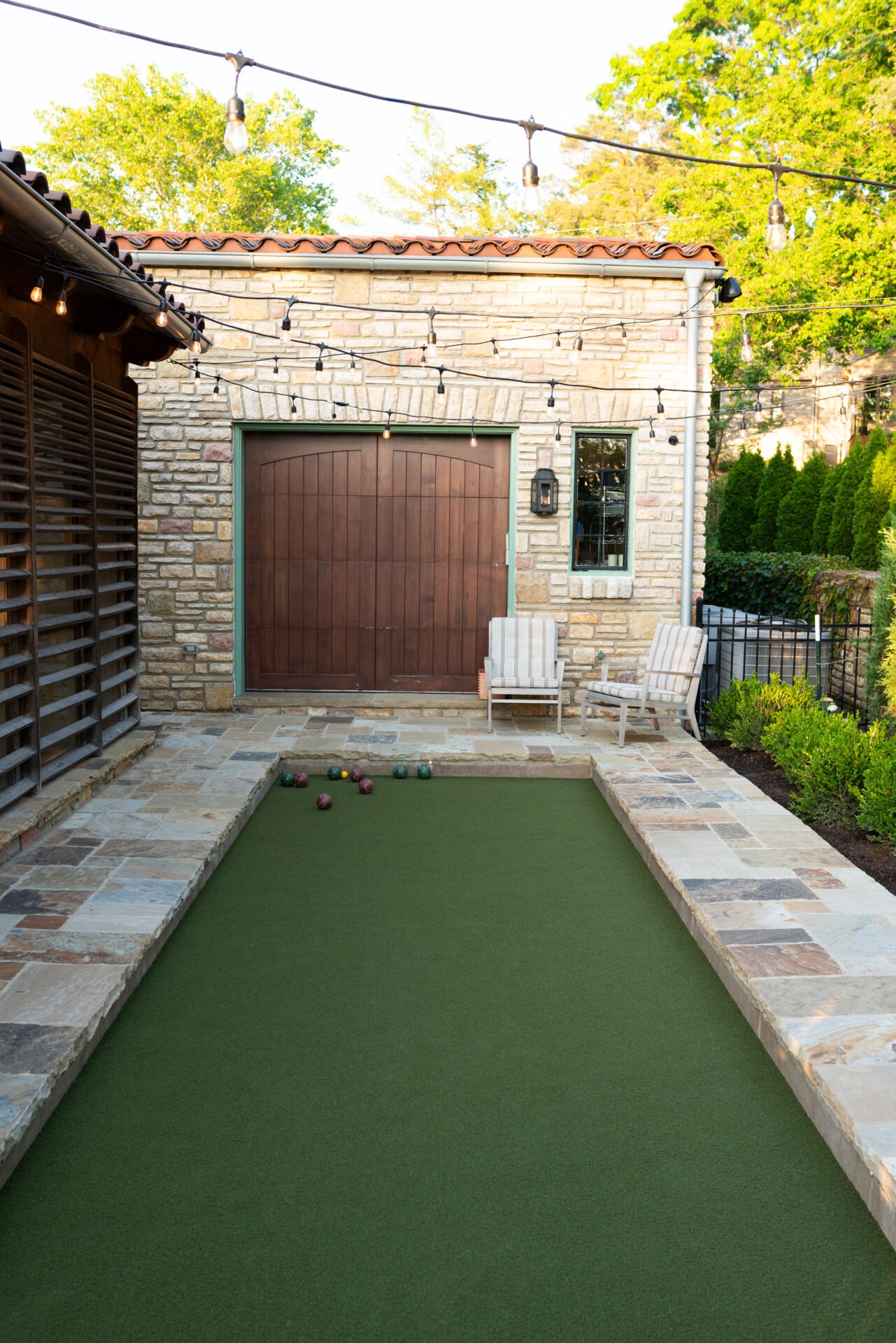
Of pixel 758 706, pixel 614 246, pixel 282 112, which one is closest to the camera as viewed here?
pixel 758 706

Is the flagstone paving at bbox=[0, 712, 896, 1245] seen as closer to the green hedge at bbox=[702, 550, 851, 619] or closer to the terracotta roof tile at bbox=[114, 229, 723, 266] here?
the terracotta roof tile at bbox=[114, 229, 723, 266]

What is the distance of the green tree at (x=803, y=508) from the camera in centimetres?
1456

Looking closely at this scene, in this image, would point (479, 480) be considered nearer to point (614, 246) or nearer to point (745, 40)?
point (614, 246)

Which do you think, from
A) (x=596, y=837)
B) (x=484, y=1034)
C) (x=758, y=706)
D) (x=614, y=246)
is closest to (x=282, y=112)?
(x=614, y=246)

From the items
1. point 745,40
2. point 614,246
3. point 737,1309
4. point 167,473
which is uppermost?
point 745,40

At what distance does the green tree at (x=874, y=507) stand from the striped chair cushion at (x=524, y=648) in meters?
4.87

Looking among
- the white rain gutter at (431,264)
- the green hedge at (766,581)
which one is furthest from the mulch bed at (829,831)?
the green hedge at (766,581)

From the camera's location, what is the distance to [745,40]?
61.3 feet

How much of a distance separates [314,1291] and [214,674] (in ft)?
21.5

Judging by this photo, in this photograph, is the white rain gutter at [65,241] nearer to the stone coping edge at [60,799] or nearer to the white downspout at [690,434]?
the stone coping edge at [60,799]

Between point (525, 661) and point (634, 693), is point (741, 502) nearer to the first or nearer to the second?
point (525, 661)

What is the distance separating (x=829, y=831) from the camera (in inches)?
223

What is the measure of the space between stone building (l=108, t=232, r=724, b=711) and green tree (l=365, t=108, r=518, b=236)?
59.2 ft

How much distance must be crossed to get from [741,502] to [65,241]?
14.1 meters
